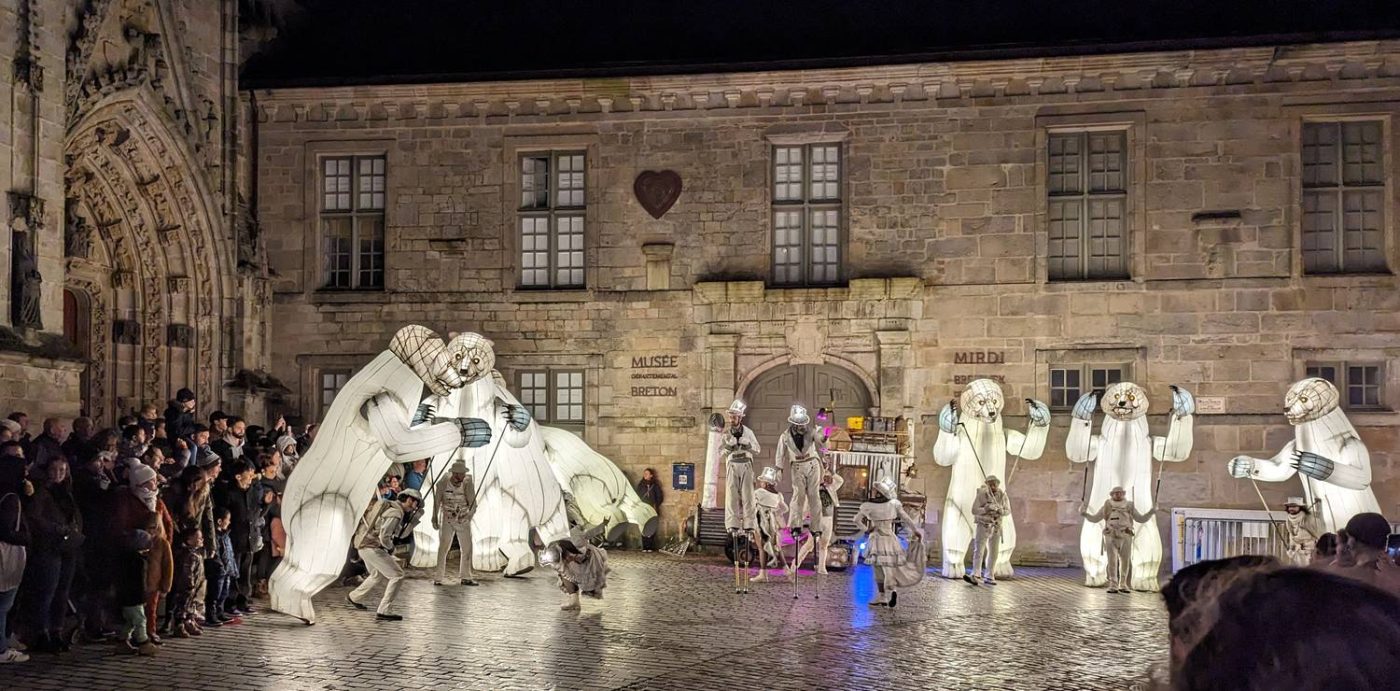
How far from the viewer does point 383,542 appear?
42.1 feet

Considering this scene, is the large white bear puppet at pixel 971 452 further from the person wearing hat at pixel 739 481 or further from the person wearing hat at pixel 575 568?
the person wearing hat at pixel 575 568

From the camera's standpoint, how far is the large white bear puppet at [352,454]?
12406 mm

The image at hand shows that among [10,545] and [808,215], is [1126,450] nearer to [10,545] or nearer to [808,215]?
[808,215]

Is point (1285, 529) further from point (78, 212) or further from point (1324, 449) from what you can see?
point (78, 212)

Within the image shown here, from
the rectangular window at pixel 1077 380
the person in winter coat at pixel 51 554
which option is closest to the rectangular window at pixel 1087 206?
the rectangular window at pixel 1077 380

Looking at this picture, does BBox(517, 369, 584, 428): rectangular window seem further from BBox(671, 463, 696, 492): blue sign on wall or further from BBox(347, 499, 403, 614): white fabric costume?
BBox(347, 499, 403, 614): white fabric costume

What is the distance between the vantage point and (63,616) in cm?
1083

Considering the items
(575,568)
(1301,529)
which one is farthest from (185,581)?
(1301,529)

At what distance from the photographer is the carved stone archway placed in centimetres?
1886

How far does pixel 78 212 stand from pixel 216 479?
7799mm

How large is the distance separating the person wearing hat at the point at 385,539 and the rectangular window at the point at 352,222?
1010 centimetres

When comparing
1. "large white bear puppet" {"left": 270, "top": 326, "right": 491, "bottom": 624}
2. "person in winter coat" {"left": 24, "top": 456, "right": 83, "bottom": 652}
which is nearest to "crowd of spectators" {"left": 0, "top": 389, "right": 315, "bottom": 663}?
"person in winter coat" {"left": 24, "top": 456, "right": 83, "bottom": 652}

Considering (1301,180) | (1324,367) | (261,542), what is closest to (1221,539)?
(1324,367)

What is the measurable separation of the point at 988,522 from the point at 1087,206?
5.75 metres
